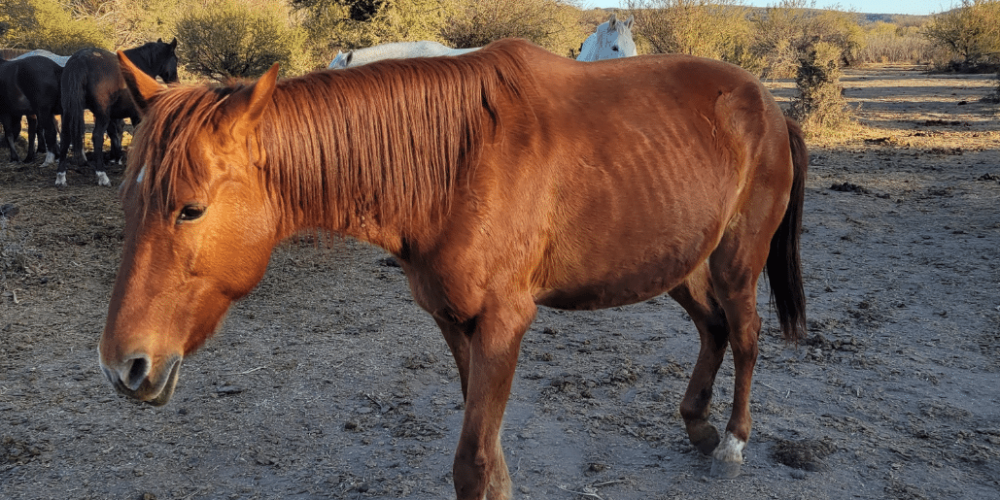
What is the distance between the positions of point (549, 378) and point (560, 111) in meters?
1.91

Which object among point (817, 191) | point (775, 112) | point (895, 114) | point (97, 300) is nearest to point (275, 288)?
point (97, 300)

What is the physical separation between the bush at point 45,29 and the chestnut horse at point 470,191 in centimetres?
1867

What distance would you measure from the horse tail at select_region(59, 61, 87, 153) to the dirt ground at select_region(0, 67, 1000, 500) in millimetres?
3861

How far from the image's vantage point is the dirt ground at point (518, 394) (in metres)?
2.78

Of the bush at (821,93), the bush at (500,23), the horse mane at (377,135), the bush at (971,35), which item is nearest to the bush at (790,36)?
the bush at (821,93)

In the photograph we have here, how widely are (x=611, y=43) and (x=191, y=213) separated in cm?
709

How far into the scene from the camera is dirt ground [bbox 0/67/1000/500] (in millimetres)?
2783

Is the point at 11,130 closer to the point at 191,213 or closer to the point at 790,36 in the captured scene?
the point at 191,213

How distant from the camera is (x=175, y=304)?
1.76 meters

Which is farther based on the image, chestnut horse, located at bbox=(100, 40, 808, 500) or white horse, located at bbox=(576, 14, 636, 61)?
white horse, located at bbox=(576, 14, 636, 61)

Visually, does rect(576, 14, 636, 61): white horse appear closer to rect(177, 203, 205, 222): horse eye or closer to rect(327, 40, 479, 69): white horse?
rect(327, 40, 479, 69): white horse

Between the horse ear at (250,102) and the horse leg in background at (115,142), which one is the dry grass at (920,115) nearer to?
the horse ear at (250,102)

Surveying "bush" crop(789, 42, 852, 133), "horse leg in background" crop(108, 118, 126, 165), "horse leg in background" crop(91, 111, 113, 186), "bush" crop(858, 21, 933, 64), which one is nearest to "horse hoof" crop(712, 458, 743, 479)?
"horse leg in background" crop(91, 111, 113, 186)

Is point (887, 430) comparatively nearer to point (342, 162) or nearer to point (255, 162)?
point (342, 162)
